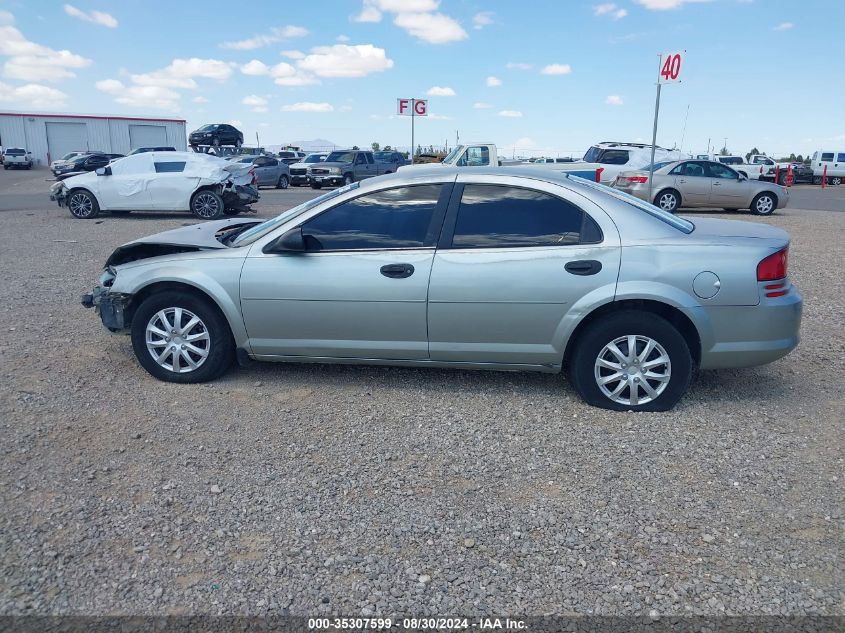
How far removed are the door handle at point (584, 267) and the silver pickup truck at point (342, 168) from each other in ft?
85.0

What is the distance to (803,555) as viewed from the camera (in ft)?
9.96

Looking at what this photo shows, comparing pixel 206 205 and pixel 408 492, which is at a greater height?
pixel 206 205

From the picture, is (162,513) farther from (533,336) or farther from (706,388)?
(706,388)

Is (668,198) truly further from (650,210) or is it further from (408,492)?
(408,492)

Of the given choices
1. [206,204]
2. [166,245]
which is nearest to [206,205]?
[206,204]

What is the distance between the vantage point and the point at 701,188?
1814 cm

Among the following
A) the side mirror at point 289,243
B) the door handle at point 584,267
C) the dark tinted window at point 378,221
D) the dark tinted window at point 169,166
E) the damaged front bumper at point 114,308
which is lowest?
the damaged front bumper at point 114,308

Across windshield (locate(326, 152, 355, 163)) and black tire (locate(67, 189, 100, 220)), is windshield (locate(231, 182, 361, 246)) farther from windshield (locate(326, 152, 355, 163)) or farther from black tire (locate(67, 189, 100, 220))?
windshield (locate(326, 152, 355, 163))

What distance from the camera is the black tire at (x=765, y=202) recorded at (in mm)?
18578

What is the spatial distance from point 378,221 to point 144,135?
61.0 m

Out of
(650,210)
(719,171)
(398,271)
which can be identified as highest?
(719,171)

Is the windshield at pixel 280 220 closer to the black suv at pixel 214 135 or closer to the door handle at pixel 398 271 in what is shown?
the door handle at pixel 398 271

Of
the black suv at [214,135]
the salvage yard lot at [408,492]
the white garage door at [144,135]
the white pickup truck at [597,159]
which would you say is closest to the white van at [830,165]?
the white pickup truck at [597,159]

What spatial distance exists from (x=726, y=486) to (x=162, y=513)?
113 inches
